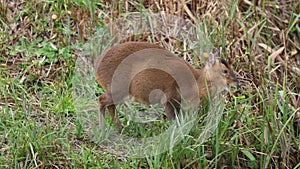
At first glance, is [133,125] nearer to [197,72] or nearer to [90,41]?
[197,72]

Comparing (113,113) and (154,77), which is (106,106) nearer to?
(113,113)

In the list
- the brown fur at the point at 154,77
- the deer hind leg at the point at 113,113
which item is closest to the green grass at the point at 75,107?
the deer hind leg at the point at 113,113

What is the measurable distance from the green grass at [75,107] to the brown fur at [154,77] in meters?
0.23

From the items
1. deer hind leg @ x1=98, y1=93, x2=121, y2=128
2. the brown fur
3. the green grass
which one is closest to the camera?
the green grass

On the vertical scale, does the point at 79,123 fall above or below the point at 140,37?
below

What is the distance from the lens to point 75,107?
601 centimetres

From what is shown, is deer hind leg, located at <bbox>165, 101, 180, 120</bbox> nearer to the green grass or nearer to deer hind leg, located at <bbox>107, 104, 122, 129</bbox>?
the green grass

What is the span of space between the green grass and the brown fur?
23 centimetres

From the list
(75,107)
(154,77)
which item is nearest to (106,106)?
(75,107)

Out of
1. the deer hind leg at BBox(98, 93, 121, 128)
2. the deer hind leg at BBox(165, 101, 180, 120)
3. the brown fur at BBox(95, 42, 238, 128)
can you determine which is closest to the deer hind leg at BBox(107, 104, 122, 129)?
the deer hind leg at BBox(98, 93, 121, 128)

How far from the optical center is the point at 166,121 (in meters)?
5.73

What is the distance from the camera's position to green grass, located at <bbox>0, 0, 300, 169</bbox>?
5.20 meters

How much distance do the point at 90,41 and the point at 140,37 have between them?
51cm

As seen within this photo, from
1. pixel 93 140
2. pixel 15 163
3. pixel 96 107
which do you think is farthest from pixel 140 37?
pixel 15 163
